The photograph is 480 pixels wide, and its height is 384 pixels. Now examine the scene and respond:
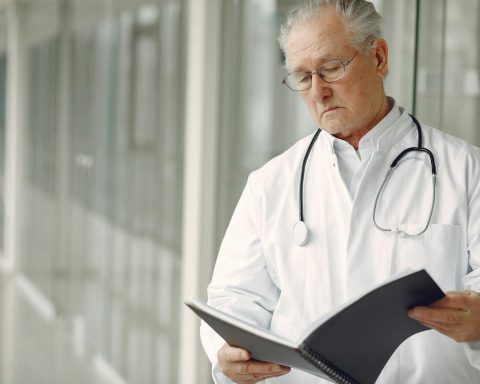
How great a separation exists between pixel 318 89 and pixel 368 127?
17 cm

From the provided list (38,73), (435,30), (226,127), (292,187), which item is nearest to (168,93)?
(226,127)

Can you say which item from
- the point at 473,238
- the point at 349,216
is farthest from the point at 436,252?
the point at 349,216

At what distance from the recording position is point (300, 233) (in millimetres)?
1696

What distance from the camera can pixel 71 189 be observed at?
5.63m

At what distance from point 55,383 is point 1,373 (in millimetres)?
374

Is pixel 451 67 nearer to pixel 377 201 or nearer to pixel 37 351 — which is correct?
pixel 377 201

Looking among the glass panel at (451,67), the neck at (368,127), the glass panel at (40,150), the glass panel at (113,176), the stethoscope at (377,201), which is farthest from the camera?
the glass panel at (40,150)

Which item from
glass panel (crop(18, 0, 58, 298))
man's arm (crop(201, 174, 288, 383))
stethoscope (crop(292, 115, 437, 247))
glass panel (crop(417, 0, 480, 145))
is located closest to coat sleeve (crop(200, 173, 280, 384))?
man's arm (crop(201, 174, 288, 383))

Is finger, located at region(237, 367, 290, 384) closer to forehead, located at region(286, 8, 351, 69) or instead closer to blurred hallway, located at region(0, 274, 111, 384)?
forehead, located at region(286, 8, 351, 69)

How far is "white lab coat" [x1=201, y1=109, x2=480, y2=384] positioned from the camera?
1579mm

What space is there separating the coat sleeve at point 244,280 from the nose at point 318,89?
0.29m

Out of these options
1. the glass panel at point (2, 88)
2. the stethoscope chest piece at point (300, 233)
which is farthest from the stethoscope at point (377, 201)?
the glass panel at point (2, 88)

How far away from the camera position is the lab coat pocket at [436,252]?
1557 mm

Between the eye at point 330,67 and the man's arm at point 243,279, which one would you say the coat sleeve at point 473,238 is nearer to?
the eye at point 330,67
